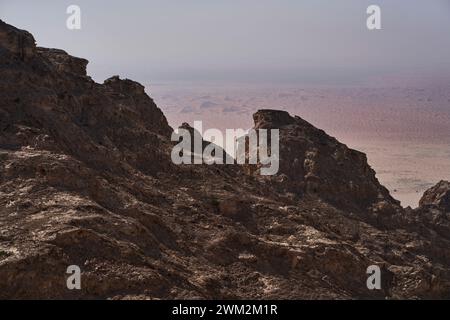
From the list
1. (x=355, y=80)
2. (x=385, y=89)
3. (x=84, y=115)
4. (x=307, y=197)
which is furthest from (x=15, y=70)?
(x=355, y=80)

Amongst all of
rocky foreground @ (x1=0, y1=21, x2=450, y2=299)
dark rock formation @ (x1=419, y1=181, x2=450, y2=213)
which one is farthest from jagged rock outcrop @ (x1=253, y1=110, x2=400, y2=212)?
dark rock formation @ (x1=419, y1=181, x2=450, y2=213)

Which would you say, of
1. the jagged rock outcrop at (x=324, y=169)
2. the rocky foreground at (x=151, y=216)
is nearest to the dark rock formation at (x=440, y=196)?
the jagged rock outcrop at (x=324, y=169)

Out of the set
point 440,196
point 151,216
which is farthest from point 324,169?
point 440,196

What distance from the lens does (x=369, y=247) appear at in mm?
14594

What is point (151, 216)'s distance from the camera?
11578 mm

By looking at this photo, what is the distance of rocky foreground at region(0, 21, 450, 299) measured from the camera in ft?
32.5

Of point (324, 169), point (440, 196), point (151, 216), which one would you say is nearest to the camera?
point (151, 216)

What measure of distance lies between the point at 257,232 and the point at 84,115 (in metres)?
4.71

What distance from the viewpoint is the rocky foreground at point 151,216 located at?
9906 mm

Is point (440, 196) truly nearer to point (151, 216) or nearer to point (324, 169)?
point (324, 169)

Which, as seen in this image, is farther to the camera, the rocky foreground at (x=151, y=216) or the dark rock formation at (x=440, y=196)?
the dark rock formation at (x=440, y=196)

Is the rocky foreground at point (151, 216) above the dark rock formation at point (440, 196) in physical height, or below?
above

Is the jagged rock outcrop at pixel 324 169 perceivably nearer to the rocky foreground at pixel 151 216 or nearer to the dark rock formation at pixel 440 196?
the rocky foreground at pixel 151 216

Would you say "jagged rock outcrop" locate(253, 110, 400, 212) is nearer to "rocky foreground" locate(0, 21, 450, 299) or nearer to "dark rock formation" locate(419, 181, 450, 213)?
"rocky foreground" locate(0, 21, 450, 299)
